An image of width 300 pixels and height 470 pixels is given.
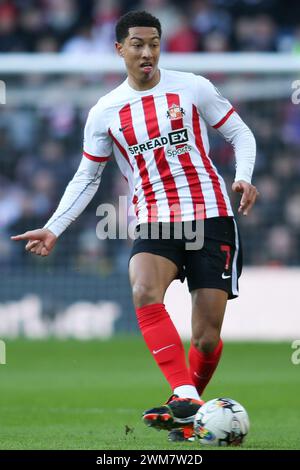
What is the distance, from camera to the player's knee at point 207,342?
6.26 meters

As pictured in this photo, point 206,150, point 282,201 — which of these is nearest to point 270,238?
point 282,201

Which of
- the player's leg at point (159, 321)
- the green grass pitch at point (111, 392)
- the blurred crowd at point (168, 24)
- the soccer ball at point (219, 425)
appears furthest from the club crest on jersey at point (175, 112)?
the blurred crowd at point (168, 24)

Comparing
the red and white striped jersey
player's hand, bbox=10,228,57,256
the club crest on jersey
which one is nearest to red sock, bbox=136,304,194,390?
the red and white striped jersey

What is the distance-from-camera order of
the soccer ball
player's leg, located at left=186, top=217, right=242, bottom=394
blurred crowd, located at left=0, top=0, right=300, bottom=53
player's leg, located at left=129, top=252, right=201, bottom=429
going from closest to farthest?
the soccer ball, player's leg, located at left=129, top=252, right=201, bottom=429, player's leg, located at left=186, top=217, right=242, bottom=394, blurred crowd, located at left=0, top=0, right=300, bottom=53

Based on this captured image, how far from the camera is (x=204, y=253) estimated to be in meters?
6.23

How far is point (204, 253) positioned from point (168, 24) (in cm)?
1035

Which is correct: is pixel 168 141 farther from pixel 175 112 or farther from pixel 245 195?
pixel 245 195

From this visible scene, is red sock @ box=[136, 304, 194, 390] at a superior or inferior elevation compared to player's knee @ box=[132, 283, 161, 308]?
inferior

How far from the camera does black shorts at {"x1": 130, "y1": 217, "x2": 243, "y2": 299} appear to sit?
20.3 ft

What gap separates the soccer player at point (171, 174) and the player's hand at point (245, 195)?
58mm

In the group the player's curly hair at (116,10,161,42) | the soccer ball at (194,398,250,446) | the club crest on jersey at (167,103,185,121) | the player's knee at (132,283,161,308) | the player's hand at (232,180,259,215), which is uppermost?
the player's curly hair at (116,10,161,42)

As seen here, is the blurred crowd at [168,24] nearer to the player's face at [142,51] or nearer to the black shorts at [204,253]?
the player's face at [142,51]

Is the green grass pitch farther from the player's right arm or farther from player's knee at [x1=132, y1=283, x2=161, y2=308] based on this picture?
the player's right arm

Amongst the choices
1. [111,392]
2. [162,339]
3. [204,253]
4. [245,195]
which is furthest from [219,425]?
[111,392]
